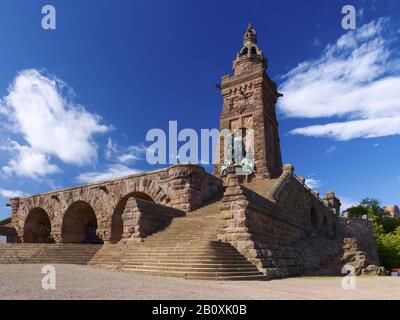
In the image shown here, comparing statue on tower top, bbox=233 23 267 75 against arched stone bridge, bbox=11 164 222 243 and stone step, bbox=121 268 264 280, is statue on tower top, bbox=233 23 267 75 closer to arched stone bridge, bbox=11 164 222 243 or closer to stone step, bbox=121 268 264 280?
arched stone bridge, bbox=11 164 222 243

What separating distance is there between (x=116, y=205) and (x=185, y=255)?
1184 centimetres

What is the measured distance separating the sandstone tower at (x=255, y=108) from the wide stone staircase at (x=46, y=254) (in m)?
15.9

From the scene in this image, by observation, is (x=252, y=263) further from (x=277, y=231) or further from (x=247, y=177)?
(x=247, y=177)

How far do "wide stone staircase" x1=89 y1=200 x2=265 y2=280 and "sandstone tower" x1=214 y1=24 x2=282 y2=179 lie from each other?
48.7 ft

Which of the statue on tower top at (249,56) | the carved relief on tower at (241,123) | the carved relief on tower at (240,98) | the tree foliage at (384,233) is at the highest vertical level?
the statue on tower top at (249,56)

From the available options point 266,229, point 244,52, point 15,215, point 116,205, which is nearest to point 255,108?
point 244,52

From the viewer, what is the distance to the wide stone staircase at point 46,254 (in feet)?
49.6

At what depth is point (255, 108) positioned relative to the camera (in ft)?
98.4

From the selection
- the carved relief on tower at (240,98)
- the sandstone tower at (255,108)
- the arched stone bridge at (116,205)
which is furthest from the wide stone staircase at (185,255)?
the carved relief on tower at (240,98)

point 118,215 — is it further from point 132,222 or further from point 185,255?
point 185,255

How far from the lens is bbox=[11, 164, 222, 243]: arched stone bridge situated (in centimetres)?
1492

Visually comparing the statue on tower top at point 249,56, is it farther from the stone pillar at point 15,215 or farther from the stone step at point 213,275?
the stone step at point 213,275

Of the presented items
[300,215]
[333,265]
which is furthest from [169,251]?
[300,215]
